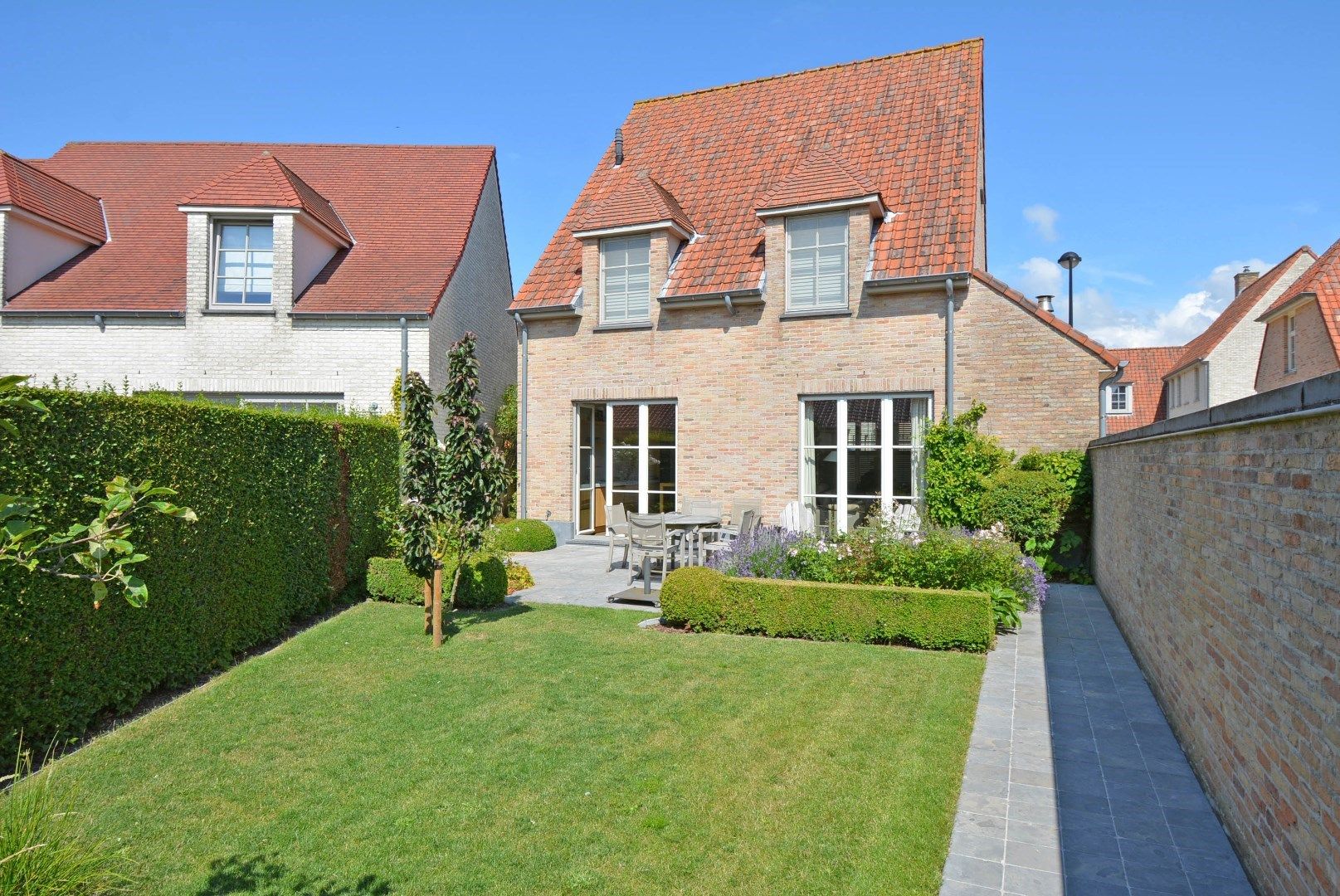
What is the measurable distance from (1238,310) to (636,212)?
28266 mm

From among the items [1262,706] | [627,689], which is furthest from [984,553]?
[1262,706]

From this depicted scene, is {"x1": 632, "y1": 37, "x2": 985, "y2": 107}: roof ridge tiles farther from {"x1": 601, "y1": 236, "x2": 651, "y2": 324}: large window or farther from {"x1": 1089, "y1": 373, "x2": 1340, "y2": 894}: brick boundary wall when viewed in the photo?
{"x1": 1089, "y1": 373, "x2": 1340, "y2": 894}: brick boundary wall

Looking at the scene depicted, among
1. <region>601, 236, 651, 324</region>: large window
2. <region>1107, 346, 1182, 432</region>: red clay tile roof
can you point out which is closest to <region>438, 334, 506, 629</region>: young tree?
<region>601, 236, 651, 324</region>: large window

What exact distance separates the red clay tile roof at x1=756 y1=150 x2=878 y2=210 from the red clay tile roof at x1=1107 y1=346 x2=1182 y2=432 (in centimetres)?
3027

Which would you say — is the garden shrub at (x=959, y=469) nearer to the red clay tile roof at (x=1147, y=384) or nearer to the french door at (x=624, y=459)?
the french door at (x=624, y=459)

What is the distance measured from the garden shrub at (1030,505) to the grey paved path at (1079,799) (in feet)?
16.0

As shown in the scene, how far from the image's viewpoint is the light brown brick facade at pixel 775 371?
43.1 ft

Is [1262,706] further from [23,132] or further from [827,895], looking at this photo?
[23,132]

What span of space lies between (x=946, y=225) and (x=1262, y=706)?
38.7 ft

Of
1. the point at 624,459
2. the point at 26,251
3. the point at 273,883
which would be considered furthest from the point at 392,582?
the point at 26,251

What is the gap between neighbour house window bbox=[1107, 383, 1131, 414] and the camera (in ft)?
131

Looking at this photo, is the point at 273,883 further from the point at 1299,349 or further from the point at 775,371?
the point at 1299,349

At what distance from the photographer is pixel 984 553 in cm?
902

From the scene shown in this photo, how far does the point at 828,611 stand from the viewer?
859 centimetres
